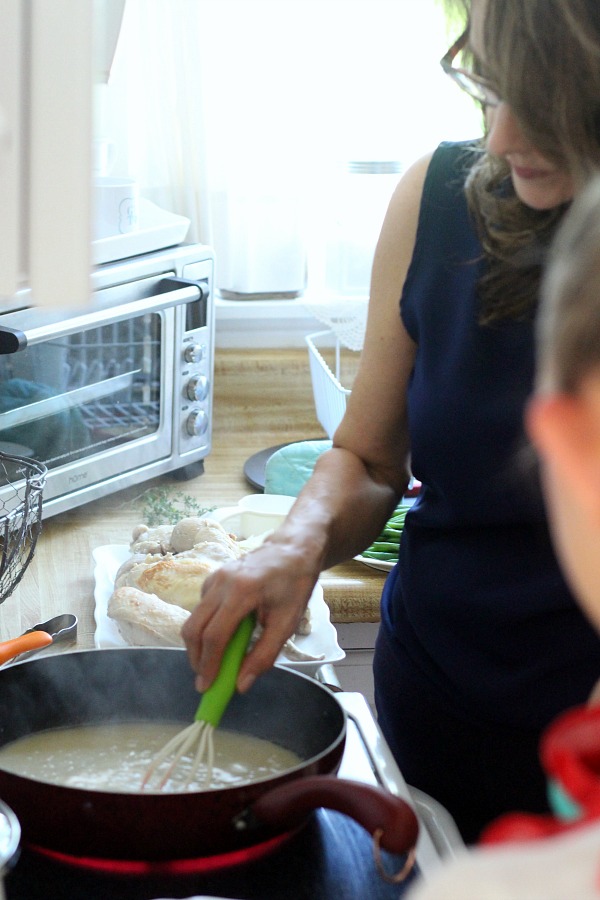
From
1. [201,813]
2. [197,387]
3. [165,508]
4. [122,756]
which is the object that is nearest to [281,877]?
[201,813]

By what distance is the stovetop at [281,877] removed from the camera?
25.6 inches

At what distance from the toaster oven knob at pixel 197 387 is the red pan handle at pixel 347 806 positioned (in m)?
1.09

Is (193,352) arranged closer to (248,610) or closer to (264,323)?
(264,323)

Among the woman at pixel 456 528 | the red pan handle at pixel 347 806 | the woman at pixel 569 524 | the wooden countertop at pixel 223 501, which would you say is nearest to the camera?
the woman at pixel 569 524

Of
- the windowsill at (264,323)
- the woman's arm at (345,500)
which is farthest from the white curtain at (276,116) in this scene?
the woman's arm at (345,500)

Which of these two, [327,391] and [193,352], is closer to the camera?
[193,352]

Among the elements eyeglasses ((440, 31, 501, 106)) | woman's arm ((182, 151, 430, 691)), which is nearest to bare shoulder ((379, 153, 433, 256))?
woman's arm ((182, 151, 430, 691))

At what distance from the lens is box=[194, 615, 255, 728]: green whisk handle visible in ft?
2.51

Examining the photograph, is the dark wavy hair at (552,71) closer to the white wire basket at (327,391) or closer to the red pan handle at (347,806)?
the red pan handle at (347,806)

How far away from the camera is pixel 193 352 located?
5.55ft

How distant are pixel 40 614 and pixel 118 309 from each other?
462mm

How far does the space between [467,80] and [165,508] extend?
2.95 feet

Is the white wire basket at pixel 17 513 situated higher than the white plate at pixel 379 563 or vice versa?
the white wire basket at pixel 17 513

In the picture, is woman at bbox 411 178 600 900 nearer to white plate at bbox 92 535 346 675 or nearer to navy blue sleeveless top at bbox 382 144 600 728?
navy blue sleeveless top at bbox 382 144 600 728
